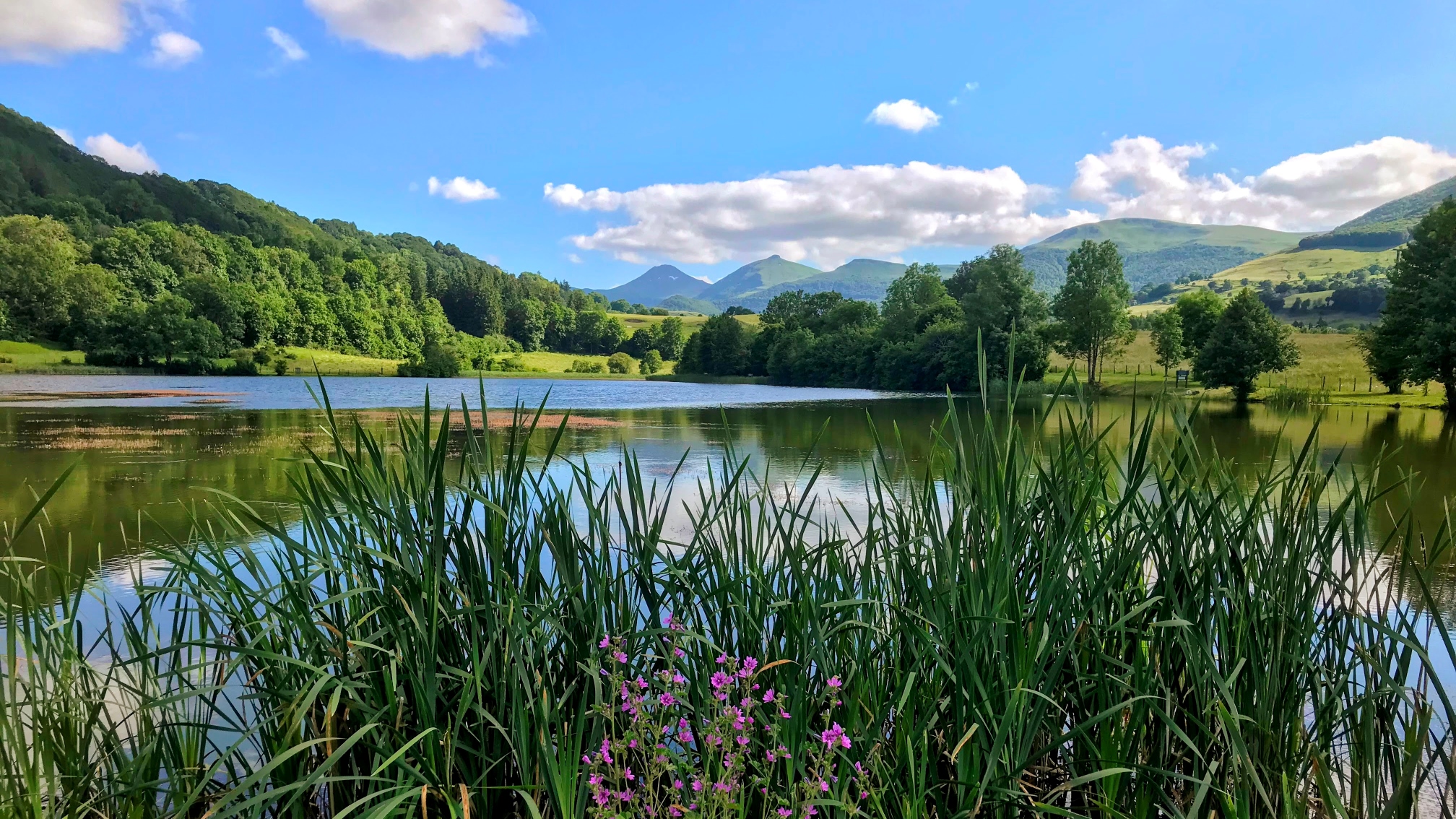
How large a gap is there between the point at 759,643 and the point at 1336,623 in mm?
1560

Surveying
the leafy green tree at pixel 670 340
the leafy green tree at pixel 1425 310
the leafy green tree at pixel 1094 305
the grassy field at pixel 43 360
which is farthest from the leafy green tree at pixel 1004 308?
the grassy field at pixel 43 360

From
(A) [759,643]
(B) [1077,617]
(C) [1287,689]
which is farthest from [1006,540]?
(C) [1287,689]

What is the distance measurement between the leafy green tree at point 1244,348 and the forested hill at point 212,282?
59441 millimetres

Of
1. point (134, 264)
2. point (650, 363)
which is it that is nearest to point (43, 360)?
point (134, 264)

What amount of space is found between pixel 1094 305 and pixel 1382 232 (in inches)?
5576

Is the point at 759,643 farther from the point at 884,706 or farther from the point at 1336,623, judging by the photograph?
the point at 1336,623

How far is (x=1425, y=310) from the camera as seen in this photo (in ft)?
78.7

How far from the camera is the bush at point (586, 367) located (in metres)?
77.1

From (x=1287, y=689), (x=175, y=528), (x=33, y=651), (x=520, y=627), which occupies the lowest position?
(x=175, y=528)

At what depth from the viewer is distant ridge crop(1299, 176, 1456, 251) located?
131m

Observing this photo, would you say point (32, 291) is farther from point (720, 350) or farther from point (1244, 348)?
point (1244, 348)

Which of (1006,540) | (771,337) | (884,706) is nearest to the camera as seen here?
(1006,540)

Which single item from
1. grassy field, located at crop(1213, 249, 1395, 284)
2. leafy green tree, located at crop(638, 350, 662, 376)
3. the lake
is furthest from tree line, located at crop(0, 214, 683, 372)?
grassy field, located at crop(1213, 249, 1395, 284)

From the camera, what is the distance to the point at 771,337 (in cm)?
6969
